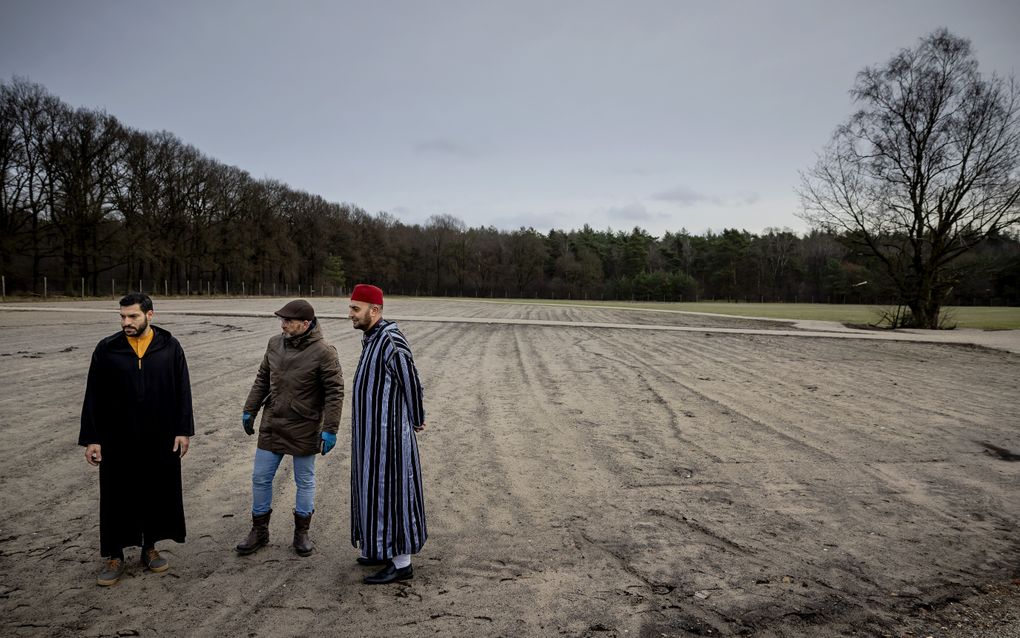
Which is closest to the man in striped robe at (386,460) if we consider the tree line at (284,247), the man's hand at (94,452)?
the man's hand at (94,452)

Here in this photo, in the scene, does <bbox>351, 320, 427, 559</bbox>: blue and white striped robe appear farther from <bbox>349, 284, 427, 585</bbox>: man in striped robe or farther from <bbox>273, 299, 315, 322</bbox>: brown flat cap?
<bbox>273, 299, 315, 322</bbox>: brown flat cap

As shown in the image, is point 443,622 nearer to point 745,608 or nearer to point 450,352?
point 745,608

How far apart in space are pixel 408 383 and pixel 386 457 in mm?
507

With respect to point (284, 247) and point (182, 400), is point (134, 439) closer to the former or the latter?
point (182, 400)

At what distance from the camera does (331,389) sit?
436 centimetres

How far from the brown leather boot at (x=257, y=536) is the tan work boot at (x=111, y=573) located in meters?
0.73

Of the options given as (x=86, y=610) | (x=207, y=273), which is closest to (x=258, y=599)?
(x=86, y=610)

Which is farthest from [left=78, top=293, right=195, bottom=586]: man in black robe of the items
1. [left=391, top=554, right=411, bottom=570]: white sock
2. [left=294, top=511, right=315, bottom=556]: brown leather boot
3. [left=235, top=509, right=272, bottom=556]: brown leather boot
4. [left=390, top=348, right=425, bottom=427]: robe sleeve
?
[left=390, top=348, right=425, bottom=427]: robe sleeve

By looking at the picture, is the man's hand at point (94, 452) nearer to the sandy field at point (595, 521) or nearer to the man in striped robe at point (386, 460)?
the sandy field at point (595, 521)

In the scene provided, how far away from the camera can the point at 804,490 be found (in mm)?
5918

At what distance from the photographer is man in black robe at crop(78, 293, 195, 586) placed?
4.02 meters

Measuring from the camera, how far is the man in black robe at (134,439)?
158 inches

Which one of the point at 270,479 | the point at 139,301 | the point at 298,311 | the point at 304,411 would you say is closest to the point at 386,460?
the point at 304,411

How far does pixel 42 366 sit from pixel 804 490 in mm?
12947
